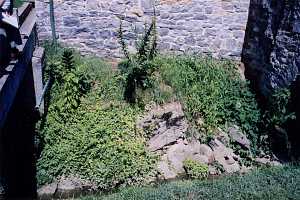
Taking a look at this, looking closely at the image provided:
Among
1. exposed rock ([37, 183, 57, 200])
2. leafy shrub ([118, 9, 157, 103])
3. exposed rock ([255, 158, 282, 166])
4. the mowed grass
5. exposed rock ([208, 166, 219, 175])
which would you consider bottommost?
exposed rock ([37, 183, 57, 200])

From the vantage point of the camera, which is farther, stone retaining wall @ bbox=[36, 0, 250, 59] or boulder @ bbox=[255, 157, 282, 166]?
stone retaining wall @ bbox=[36, 0, 250, 59]

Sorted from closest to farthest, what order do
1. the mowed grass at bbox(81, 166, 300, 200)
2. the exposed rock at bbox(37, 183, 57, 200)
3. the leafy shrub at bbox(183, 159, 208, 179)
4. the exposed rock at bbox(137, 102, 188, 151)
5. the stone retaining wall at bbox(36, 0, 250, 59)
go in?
1. the mowed grass at bbox(81, 166, 300, 200)
2. the exposed rock at bbox(37, 183, 57, 200)
3. the leafy shrub at bbox(183, 159, 208, 179)
4. the exposed rock at bbox(137, 102, 188, 151)
5. the stone retaining wall at bbox(36, 0, 250, 59)

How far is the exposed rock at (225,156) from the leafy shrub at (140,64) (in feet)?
A: 6.13

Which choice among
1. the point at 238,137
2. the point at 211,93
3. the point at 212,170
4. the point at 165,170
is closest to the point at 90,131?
the point at 165,170

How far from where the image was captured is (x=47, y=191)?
862 cm

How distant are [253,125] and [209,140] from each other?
102cm

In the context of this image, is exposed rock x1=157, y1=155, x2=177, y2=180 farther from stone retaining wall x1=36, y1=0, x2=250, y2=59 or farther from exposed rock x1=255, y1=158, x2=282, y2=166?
stone retaining wall x1=36, y1=0, x2=250, y2=59

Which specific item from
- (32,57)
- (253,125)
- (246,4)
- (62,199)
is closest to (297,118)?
(253,125)

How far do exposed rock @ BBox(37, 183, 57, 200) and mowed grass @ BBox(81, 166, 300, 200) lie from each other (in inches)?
41.0

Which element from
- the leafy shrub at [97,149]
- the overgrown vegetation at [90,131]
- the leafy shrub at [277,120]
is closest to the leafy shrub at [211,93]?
the leafy shrub at [277,120]

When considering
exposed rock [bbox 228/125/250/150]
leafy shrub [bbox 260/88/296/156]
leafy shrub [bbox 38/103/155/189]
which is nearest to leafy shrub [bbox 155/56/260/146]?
exposed rock [bbox 228/125/250/150]

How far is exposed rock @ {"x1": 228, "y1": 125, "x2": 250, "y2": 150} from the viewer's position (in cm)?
945

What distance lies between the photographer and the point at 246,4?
9977mm

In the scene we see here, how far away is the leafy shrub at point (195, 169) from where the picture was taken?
29.0 ft
